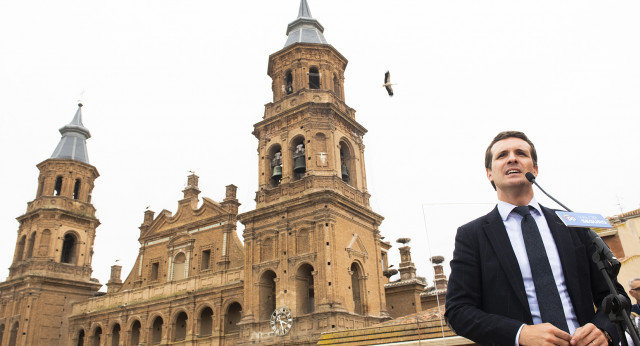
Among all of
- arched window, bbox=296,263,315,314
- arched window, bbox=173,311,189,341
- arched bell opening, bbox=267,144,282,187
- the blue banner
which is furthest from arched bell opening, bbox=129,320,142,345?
the blue banner

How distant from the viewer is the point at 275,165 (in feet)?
81.1

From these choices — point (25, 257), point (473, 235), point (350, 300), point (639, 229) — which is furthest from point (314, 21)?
point (473, 235)

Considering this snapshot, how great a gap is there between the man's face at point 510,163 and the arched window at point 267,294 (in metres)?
20.0

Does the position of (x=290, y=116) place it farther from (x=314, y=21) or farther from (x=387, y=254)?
(x=387, y=254)

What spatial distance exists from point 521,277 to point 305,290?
64.8ft

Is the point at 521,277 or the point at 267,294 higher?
the point at 267,294

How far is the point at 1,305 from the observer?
3412cm

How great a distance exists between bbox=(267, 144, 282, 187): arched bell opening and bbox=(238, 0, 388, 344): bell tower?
49mm

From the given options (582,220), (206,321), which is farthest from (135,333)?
(582,220)

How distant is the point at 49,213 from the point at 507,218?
36959mm

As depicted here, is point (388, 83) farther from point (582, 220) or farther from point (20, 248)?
point (20, 248)

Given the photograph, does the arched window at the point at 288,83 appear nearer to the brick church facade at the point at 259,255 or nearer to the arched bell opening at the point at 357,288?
the brick church facade at the point at 259,255

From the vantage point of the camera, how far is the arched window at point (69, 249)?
35.4 metres

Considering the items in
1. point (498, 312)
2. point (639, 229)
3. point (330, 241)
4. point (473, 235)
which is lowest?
point (498, 312)
